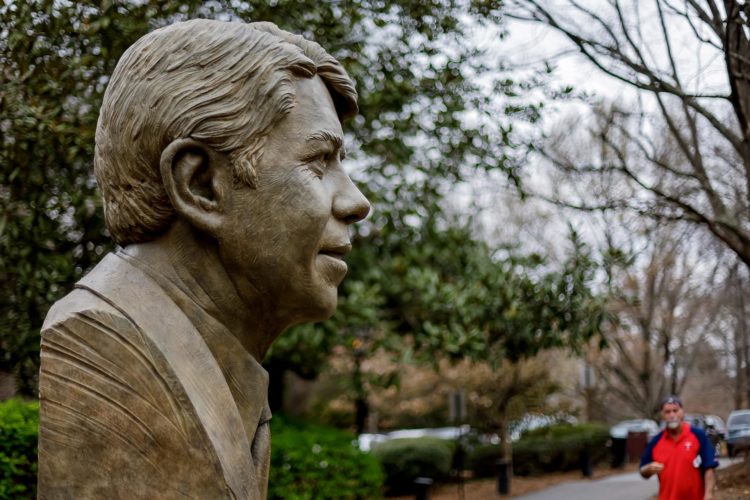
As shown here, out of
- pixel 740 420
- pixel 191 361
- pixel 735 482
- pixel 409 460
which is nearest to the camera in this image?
pixel 191 361

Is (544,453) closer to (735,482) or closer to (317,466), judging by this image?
(735,482)

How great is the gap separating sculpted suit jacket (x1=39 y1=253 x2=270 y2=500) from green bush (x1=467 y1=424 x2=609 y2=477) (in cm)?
2026

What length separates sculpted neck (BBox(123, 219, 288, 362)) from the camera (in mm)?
2639

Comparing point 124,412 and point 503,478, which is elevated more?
point 124,412

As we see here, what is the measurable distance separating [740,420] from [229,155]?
13.3 metres

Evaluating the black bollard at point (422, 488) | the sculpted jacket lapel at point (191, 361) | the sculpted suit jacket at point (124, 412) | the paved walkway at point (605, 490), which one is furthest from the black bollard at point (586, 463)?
the sculpted suit jacket at point (124, 412)

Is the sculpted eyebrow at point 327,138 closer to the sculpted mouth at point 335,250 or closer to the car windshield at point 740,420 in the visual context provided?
the sculpted mouth at point 335,250

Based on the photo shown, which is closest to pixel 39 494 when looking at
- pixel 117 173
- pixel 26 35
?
pixel 117 173

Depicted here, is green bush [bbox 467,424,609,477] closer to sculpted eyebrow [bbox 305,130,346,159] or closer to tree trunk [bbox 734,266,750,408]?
tree trunk [bbox 734,266,750,408]

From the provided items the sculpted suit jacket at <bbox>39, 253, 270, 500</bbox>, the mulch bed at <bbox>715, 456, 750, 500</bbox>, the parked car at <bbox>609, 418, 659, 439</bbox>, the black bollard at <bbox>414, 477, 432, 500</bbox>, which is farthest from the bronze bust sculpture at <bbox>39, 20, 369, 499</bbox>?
the parked car at <bbox>609, 418, 659, 439</bbox>

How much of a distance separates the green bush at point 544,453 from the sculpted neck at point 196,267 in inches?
791

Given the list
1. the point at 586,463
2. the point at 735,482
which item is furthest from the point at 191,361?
the point at 586,463

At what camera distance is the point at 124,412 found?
235 cm

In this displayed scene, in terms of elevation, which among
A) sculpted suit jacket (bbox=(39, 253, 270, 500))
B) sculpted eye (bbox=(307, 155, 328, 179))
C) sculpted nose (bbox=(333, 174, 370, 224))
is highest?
sculpted eye (bbox=(307, 155, 328, 179))
